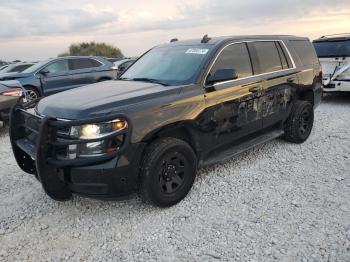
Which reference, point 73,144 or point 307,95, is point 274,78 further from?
point 73,144

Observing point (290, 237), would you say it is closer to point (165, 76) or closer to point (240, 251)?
point (240, 251)

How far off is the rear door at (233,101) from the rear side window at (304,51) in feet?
4.75

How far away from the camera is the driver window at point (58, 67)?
1072cm

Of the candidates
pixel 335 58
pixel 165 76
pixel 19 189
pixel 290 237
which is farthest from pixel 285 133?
pixel 335 58

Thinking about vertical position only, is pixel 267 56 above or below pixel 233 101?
above

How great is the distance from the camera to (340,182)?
421 centimetres

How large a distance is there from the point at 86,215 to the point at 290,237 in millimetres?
2003

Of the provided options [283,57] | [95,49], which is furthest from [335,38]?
[95,49]

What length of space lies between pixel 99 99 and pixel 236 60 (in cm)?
191

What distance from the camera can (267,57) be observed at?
16.5 feet

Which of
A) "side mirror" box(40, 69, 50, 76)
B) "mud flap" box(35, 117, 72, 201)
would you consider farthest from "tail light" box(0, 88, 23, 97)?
"mud flap" box(35, 117, 72, 201)

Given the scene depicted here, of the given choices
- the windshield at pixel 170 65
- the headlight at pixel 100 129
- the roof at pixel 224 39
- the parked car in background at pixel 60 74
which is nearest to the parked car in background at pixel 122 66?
the windshield at pixel 170 65

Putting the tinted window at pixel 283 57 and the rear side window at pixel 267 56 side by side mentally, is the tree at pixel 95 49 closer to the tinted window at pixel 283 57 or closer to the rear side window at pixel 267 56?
the tinted window at pixel 283 57

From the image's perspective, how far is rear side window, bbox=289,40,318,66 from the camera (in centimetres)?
574
